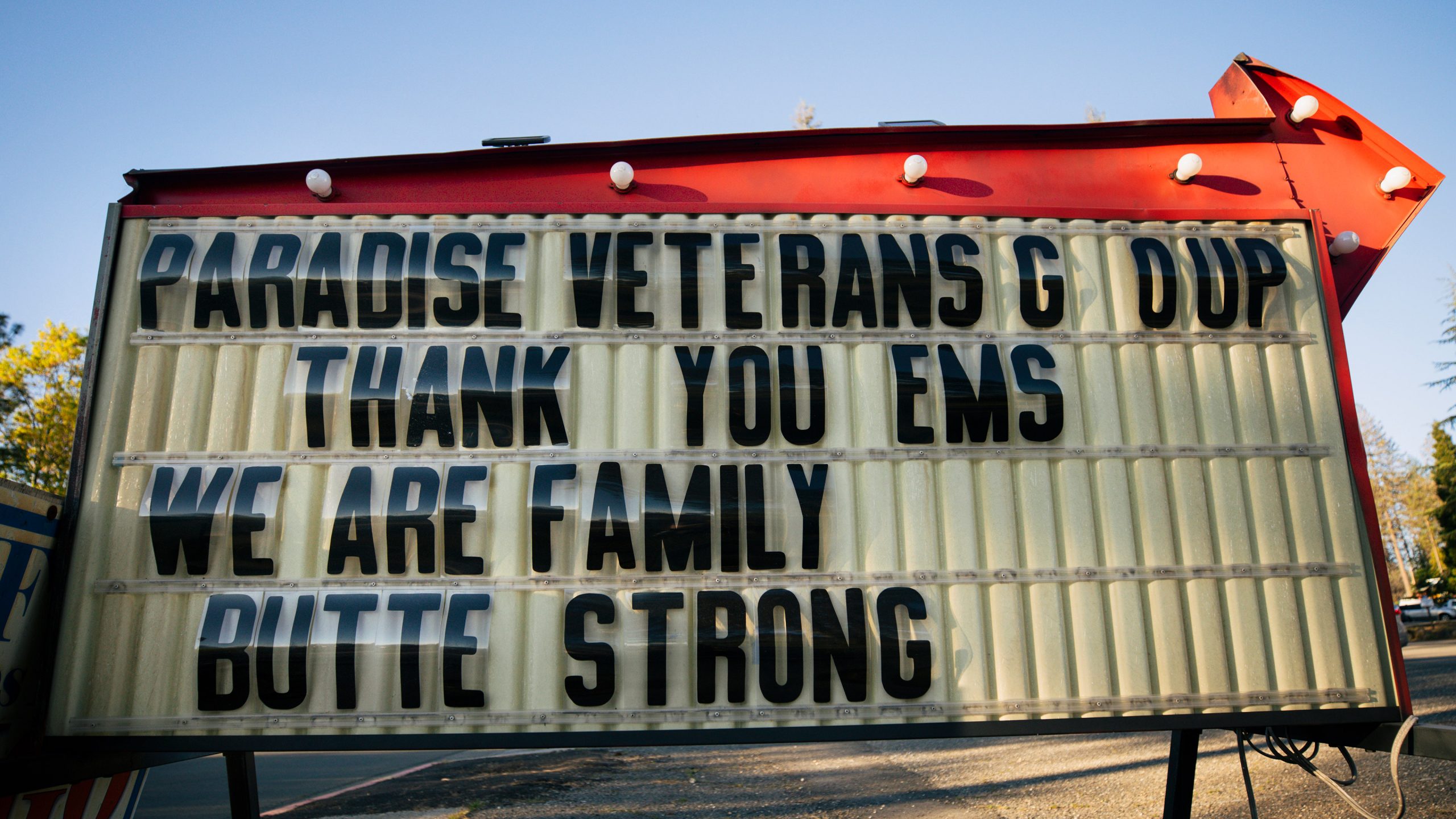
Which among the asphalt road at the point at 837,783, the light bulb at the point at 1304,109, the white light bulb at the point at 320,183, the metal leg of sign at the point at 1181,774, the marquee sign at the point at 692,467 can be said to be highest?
the light bulb at the point at 1304,109

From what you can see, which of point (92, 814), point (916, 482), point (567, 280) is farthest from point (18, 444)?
point (916, 482)

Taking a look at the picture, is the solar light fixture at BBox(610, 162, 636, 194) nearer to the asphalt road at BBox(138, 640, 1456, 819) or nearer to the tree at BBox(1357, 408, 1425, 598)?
the asphalt road at BBox(138, 640, 1456, 819)

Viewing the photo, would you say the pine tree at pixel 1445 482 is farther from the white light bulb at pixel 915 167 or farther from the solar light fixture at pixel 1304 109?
the white light bulb at pixel 915 167

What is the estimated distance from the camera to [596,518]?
466cm

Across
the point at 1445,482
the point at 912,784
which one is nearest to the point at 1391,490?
the point at 1445,482

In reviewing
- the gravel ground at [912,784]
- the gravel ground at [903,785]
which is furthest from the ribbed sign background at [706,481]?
the gravel ground at [903,785]

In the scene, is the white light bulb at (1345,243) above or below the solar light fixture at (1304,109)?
below

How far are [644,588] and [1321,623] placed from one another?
4440mm

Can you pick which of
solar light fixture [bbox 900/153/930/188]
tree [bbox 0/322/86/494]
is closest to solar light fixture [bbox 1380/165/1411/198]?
solar light fixture [bbox 900/153/930/188]

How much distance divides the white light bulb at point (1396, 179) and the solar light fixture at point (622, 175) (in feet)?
18.9

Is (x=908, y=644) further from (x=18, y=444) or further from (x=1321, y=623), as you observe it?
(x=18, y=444)

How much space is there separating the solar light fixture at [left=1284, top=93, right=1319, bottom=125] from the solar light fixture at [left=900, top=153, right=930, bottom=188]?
2987 mm

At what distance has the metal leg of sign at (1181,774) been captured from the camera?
199 inches

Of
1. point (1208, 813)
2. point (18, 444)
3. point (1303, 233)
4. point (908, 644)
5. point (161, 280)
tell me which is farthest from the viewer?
point (18, 444)
